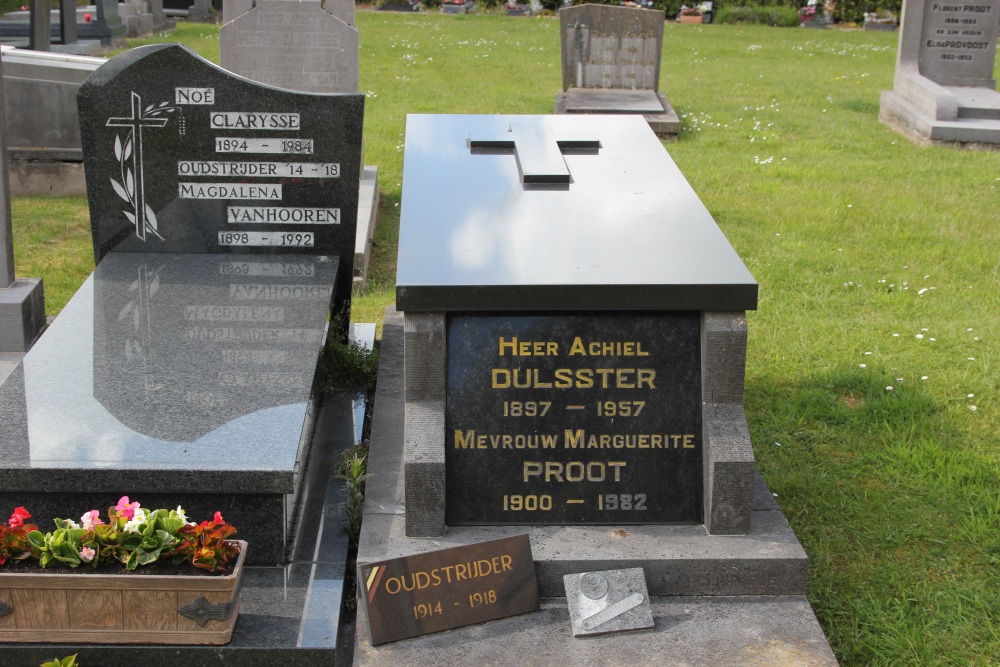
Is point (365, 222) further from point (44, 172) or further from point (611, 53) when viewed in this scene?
point (611, 53)

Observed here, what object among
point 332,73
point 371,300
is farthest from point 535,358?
point 332,73

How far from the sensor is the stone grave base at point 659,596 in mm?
2859

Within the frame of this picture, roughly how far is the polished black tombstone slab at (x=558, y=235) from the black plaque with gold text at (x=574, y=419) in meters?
0.11

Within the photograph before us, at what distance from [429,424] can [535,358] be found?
0.38m

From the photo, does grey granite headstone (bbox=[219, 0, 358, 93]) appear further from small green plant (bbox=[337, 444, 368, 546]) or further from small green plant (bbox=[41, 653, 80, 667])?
small green plant (bbox=[41, 653, 80, 667])

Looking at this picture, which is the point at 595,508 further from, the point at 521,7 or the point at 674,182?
the point at 521,7

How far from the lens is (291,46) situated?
7266 millimetres

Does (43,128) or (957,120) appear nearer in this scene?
(43,128)

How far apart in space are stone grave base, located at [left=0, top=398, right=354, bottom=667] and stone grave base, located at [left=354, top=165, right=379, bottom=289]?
8.89 ft

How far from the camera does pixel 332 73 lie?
24.2 feet

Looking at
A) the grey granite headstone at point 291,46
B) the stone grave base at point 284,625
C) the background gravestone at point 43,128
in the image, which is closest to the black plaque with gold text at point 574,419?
the stone grave base at point 284,625

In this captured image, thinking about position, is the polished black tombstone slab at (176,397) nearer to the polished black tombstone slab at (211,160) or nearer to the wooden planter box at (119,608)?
the polished black tombstone slab at (211,160)

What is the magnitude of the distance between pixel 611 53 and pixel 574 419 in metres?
8.82

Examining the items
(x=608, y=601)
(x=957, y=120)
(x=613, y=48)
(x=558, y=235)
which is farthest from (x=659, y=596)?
(x=613, y=48)
